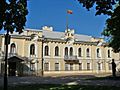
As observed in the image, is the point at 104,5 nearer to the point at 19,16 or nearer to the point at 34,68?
the point at 19,16

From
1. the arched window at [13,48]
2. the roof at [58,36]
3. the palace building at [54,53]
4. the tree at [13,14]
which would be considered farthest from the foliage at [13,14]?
the roof at [58,36]

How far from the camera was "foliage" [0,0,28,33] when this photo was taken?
16281 millimetres

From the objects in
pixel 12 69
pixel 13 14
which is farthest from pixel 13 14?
pixel 12 69

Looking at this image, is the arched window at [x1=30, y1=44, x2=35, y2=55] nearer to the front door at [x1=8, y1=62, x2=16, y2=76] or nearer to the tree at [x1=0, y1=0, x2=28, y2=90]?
the front door at [x1=8, y1=62, x2=16, y2=76]

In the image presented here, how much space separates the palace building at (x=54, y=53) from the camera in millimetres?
44625

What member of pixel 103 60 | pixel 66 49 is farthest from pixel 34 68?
pixel 103 60

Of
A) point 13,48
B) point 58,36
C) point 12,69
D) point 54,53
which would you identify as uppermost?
point 58,36

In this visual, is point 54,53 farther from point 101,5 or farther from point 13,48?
point 101,5

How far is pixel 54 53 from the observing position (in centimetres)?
4959

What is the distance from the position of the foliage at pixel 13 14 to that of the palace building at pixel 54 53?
26.7m

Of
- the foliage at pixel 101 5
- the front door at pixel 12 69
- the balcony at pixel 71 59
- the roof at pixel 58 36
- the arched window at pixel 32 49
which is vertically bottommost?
the front door at pixel 12 69

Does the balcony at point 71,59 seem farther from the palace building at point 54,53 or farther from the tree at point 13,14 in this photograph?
the tree at point 13,14

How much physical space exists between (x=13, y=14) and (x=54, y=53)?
3347 cm

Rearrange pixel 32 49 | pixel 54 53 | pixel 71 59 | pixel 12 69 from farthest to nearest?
pixel 71 59 → pixel 54 53 → pixel 32 49 → pixel 12 69
